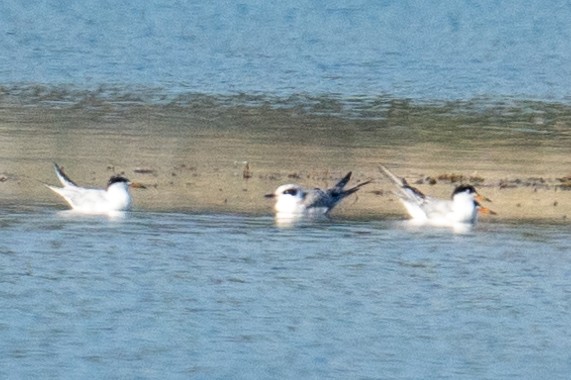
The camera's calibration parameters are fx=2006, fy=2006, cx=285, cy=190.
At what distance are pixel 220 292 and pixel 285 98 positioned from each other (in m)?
11.5

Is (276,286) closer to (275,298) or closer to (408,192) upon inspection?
(275,298)

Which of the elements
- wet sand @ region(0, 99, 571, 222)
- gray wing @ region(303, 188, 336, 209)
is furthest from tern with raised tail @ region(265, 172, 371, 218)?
wet sand @ region(0, 99, 571, 222)

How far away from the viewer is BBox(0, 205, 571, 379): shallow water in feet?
35.8

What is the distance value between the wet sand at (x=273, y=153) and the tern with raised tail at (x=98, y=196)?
32 centimetres

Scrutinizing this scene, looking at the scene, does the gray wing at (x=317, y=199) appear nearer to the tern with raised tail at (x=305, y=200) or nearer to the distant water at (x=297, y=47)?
the tern with raised tail at (x=305, y=200)

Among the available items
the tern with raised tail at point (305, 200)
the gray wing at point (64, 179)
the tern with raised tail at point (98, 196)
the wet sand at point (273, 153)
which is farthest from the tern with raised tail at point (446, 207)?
the gray wing at point (64, 179)

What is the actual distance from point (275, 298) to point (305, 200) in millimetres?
3550

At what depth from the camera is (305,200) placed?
1608 centimetres

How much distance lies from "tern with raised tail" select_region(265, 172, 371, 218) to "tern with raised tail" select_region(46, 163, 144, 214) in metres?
1.22

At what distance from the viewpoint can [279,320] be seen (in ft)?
Result: 39.2

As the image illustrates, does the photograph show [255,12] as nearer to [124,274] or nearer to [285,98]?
[285,98]

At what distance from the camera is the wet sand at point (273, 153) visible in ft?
55.7

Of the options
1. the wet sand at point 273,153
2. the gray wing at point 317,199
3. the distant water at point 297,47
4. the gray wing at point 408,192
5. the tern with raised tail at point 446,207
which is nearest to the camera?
the tern with raised tail at point 446,207

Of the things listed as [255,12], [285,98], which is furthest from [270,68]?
[255,12]
